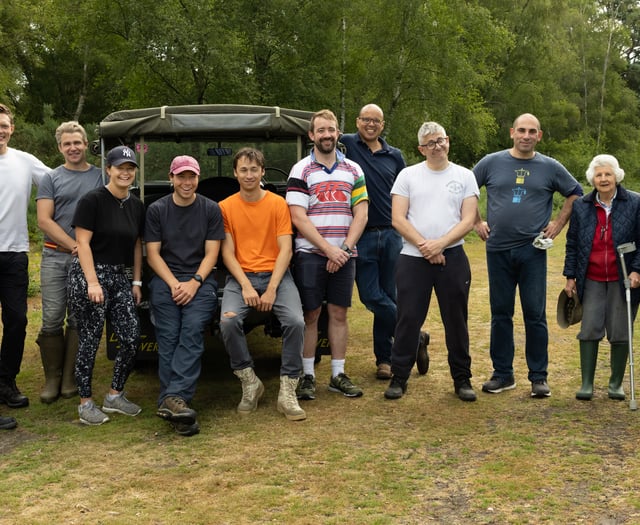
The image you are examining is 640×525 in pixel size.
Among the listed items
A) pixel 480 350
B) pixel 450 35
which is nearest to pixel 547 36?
pixel 450 35

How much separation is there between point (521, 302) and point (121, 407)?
2821 millimetres

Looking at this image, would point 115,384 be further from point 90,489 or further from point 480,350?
point 480,350

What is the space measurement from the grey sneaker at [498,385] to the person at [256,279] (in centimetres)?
141

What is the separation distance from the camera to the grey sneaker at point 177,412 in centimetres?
447

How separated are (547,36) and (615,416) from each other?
33.4m

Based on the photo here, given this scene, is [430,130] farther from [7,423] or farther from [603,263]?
[7,423]

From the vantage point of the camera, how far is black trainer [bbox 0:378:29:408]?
514cm

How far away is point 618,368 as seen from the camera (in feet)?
17.1

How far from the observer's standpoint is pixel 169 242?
4.91m

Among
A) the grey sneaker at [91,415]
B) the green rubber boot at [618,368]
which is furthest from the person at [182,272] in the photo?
the green rubber boot at [618,368]

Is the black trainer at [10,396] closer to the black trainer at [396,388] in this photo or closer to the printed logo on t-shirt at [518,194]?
the black trainer at [396,388]

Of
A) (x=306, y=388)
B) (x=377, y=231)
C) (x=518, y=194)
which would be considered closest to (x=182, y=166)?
(x=377, y=231)

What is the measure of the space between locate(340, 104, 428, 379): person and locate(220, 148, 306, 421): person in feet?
2.54

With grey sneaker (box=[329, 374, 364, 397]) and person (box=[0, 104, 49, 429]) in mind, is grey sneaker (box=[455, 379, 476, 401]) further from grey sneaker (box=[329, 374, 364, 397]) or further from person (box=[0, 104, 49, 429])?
person (box=[0, 104, 49, 429])
